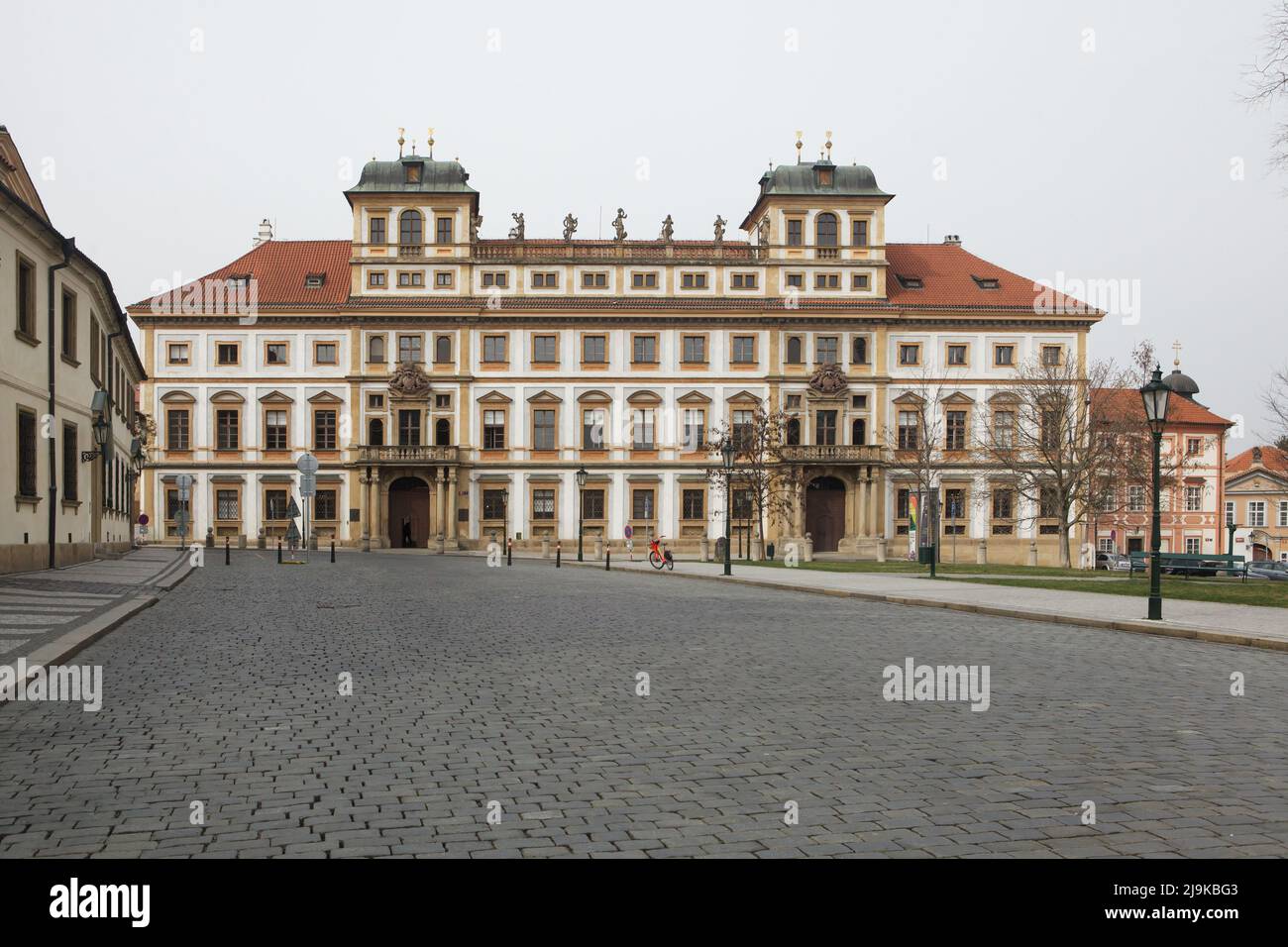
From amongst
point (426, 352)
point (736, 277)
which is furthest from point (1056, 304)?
point (426, 352)

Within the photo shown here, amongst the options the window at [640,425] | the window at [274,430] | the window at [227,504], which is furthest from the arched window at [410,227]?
the window at [227,504]

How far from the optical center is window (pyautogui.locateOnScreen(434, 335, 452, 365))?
6738cm

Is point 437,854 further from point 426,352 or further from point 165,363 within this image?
point 165,363

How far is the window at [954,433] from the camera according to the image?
7025 cm

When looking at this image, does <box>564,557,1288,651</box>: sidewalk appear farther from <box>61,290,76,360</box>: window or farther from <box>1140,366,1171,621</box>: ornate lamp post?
<box>61,290,76,360</box>: window

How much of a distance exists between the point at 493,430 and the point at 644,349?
1011cm

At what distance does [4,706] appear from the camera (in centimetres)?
900

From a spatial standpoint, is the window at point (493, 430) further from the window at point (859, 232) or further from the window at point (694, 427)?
the window at point (859, 232)

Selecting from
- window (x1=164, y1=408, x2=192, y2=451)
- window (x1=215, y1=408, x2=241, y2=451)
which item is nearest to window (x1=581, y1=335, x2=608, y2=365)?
window (x1=215, y1=408, x2=241, y2=451)

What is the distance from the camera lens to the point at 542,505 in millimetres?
68062

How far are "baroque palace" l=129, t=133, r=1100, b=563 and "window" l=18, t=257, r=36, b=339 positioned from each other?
39.3 m

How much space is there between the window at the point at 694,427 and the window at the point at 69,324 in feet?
138

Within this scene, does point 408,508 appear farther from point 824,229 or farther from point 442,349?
point 824,229

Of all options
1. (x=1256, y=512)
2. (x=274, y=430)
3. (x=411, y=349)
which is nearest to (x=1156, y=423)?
(x=411, y=349)
